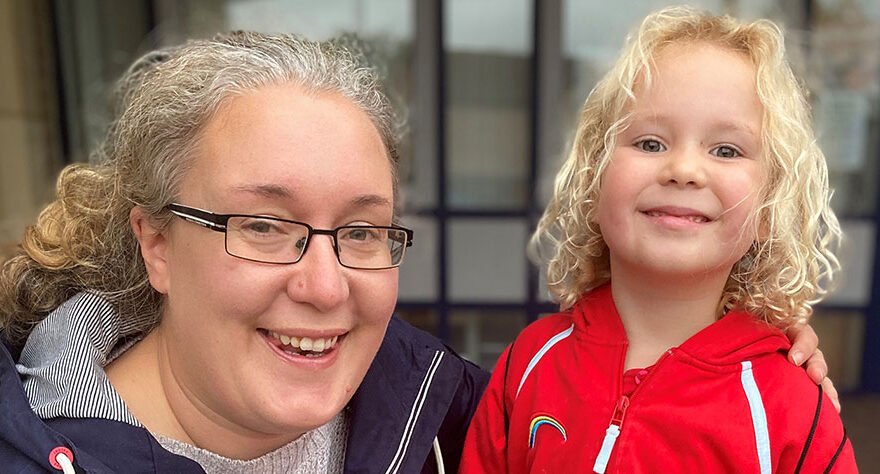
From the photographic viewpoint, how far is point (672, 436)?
3.96 feet

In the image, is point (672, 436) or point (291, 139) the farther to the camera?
point (672, 436)

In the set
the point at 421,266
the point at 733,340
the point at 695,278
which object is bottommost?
the point at 421,266

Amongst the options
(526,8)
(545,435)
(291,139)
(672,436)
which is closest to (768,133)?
Result: (672,436)

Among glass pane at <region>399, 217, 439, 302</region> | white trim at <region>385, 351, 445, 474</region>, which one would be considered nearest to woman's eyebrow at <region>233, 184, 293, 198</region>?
white trim at <region>385, 351, 445, 474</region>

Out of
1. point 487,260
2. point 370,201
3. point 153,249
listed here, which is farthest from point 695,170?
point 487,260

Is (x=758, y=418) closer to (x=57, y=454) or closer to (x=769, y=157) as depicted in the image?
(x=769, y=157)

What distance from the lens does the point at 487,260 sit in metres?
4.73

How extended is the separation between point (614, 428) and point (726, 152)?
0.57 metres

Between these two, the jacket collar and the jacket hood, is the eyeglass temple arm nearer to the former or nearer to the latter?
the jacket collar

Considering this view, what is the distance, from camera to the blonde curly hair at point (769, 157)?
4.08ft

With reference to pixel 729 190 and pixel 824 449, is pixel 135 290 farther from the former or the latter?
pixel 824 449

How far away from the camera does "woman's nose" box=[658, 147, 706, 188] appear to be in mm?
1194

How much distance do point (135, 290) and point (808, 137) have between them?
142 cm

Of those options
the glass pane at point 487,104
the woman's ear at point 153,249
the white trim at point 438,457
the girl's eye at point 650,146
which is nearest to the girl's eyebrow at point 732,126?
the girl's eye at point 650,146
